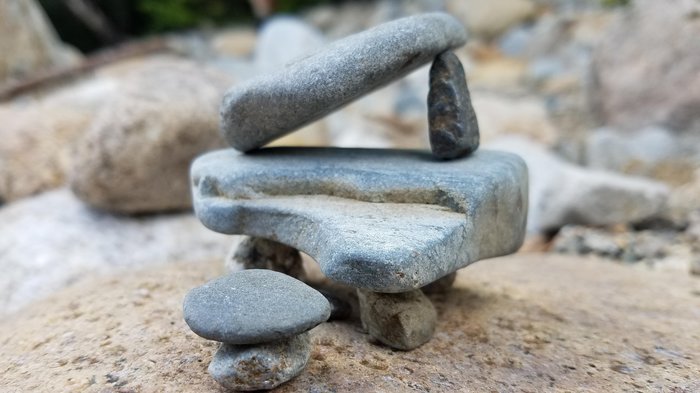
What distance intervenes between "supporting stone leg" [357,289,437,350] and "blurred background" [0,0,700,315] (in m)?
1.25

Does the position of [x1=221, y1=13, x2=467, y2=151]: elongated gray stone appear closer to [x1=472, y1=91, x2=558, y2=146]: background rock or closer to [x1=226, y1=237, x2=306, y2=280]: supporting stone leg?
[x1=226, y1=237, x2=306, y2=280]: supporting stone leg

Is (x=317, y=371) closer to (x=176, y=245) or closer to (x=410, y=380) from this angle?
(x=410, y=380)

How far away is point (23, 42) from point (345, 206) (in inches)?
276

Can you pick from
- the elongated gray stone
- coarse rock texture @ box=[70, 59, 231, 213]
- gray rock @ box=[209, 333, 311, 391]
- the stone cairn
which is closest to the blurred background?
coarse rock texture @ box=[70, 59, 231, 213]

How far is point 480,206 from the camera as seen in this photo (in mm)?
2141

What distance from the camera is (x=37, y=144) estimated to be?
5.19 metres

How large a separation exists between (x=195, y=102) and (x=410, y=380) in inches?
122

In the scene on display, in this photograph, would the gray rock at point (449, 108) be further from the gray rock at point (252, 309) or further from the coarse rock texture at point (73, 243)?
the coarse rock texture at point (73, 243)

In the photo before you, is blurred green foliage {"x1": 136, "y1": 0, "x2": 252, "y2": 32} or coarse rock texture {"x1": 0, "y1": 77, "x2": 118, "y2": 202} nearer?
coarse rock texture {"x1": 0, "y1": 77, "x2": 118, "y2": 202}

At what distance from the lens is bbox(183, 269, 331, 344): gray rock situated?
1.63 m

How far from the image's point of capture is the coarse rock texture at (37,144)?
4.98 metres

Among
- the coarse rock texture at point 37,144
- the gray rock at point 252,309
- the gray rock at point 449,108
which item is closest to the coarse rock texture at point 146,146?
the coarse rock texture at point 37,144

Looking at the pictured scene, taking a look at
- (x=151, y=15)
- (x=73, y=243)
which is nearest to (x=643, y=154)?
(x=73, y=243)

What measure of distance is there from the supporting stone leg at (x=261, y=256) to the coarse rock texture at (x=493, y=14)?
6.35 metres
